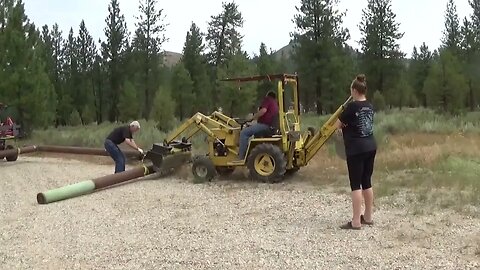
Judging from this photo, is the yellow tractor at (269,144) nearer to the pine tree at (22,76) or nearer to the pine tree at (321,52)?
the pine tree at (22,76)

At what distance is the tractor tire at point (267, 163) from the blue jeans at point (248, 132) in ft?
0.85

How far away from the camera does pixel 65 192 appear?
10.5m

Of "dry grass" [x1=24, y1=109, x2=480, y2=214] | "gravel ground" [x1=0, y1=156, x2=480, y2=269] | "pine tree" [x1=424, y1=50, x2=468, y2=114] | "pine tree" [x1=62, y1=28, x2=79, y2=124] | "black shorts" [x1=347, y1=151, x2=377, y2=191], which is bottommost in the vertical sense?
"gravel ground" [x1=0, y1=156, x2=480, y2=269]

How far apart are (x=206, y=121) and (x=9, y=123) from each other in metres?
9.50

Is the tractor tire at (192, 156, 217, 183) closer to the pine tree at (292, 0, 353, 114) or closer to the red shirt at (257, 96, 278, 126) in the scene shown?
the red shirt at (257, 96, 278, 126)

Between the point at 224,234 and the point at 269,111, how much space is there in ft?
16.7

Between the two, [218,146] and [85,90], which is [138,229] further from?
[85,90]

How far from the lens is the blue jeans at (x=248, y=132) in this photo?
12.1m

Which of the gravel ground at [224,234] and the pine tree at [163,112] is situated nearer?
the gravel ground at [224,234]

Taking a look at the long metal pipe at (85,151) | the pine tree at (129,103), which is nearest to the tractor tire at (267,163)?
the long metal pipe at (85,151)

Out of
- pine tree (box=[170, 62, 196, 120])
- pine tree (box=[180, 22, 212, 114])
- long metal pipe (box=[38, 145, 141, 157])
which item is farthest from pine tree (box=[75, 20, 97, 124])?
long metal pipe (box=[38, 145, 141, 157])

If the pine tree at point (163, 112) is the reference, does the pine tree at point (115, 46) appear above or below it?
above

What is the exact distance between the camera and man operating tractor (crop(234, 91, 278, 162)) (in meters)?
12.0

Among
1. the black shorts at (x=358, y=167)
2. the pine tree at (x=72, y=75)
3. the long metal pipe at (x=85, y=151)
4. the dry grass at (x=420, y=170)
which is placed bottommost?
the dry grass at (x=420, y=170)
